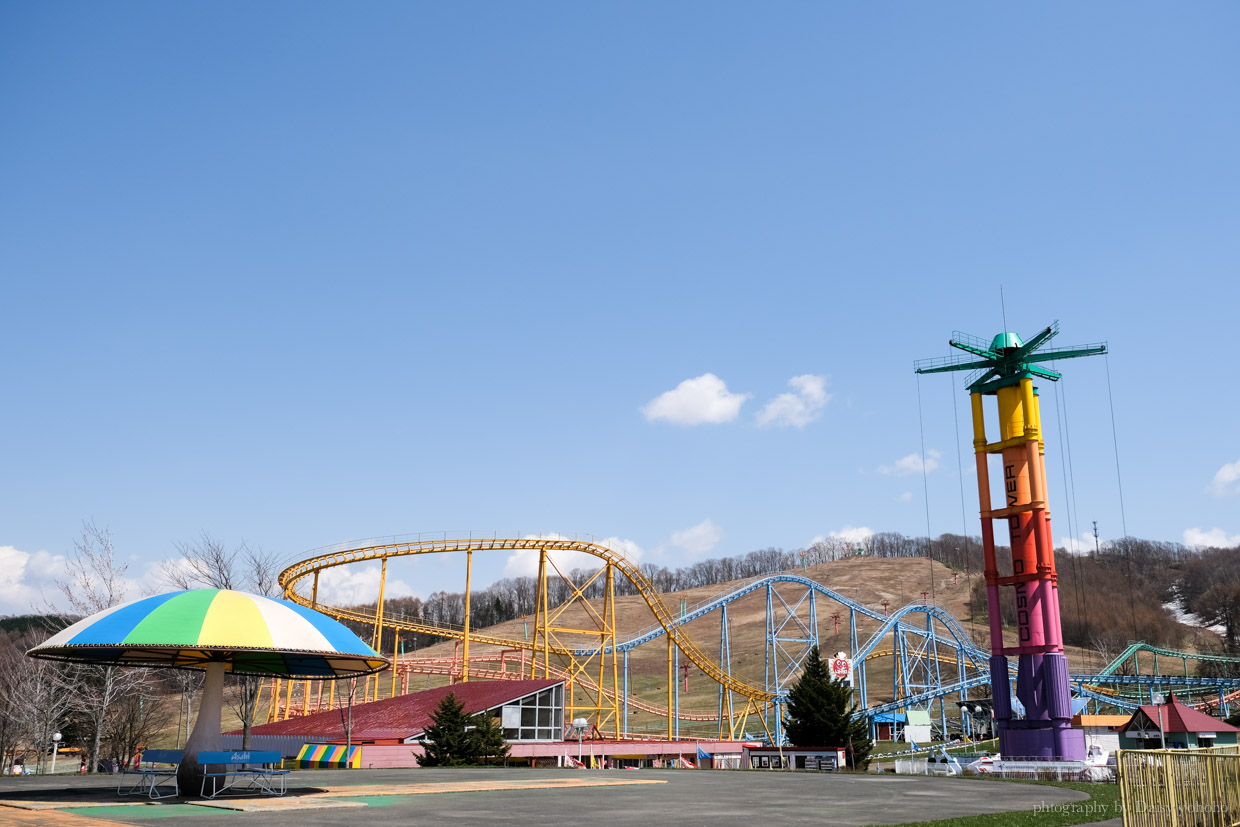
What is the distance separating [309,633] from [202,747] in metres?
2.79

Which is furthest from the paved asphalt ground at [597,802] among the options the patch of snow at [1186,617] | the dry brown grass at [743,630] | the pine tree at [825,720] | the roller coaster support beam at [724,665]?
the patch of snow at [1186,617]

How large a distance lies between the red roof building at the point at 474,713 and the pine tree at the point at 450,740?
334 centimetres

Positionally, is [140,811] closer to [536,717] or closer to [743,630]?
[536,717]

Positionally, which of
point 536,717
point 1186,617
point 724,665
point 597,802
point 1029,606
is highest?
point 1186,617

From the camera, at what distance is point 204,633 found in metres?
15.9

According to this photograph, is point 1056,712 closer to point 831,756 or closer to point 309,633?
point 831,756

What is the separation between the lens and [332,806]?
14219 millimetres

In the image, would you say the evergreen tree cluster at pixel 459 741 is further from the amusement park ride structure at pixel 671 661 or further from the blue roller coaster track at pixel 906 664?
the blue roller coaster track at pixel 906 664

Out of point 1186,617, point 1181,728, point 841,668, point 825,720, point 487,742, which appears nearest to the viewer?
point 487,742

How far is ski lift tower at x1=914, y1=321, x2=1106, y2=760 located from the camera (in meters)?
39.0

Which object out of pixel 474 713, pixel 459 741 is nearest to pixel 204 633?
pixel 459 741

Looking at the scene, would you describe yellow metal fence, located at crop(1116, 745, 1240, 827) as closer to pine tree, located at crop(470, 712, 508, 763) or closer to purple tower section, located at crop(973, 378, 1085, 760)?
pine tree, located at crop(470, 712, 508, 763)

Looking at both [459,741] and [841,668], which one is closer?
[459,741]

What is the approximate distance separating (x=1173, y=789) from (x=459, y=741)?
23942 mm
